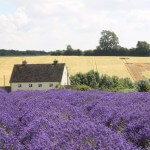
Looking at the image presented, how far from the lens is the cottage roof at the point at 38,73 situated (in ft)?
177

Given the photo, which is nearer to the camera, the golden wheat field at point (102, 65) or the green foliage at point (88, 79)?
the green foliage at point (88, 79)

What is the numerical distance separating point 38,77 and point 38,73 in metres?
0.72

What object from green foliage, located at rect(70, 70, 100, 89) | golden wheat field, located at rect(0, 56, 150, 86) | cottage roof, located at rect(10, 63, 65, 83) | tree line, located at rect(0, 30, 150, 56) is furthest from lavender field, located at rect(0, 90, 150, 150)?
tree line, located at rect(0, 30, 150, 56)

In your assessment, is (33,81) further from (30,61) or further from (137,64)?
(137,64)

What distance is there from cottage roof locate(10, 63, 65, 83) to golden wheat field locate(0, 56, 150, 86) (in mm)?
8686

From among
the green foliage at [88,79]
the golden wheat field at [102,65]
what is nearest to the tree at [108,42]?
the golden wheat field at [102,65]

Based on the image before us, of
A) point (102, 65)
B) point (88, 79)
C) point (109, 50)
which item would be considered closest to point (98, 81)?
point (88, 79)

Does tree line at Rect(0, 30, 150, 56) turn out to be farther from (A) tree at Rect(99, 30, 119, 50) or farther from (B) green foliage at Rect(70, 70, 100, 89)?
(B) green foliage at Rect(70, 70, 100, 89)

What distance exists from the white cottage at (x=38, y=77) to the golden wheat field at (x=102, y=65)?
29.4ft

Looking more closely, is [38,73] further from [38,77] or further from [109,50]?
[109,50]

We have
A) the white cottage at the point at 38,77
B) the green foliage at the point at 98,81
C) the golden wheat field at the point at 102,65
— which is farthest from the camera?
the golden wheat field at the point at 102,65

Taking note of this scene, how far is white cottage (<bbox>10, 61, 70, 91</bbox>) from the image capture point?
5366 centimetres

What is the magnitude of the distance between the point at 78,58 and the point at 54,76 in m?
29.3

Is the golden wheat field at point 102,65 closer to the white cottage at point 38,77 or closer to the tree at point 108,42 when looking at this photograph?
the white cottage at point 38,77
